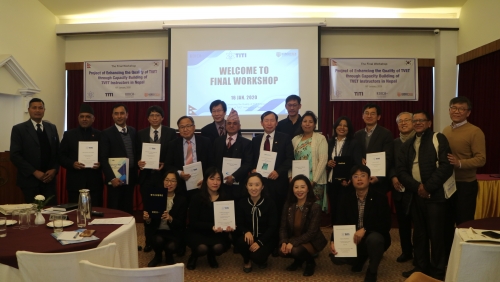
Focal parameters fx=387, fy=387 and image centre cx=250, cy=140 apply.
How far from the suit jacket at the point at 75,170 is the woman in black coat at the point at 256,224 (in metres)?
1.69

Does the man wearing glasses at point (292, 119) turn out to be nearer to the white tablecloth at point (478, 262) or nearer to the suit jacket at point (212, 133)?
the suit jacket at point (212, 133)

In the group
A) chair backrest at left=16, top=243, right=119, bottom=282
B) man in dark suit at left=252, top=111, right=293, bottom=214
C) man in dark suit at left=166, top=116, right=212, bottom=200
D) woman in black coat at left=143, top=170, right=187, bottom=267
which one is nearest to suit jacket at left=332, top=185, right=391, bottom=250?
man in dark suit at left=252, top=111, right=293, bottom=214

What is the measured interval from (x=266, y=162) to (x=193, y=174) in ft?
2.58

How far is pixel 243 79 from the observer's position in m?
6.65

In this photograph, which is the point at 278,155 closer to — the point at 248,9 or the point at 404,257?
the point at 404,257

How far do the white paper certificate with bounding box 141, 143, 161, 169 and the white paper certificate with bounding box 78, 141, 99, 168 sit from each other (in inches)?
20.8

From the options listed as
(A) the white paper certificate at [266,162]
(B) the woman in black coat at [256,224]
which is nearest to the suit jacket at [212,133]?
(A) the white paper certificate at [266,162]

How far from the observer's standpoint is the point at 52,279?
1917 millimetres

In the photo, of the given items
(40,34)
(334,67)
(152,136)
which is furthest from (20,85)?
(334,67)

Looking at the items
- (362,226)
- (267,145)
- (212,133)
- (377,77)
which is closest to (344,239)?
(362,226)

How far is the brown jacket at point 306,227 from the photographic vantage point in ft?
12.0

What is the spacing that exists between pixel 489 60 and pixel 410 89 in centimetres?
137

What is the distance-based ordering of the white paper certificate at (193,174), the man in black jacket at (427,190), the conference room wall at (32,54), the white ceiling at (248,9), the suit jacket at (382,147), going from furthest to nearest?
the white ceiling at (248,9), the conference room wall at (32,54), the white paper certificate at (193,174), the suit jacket at (382,147), the man in black jacket at (427,190)

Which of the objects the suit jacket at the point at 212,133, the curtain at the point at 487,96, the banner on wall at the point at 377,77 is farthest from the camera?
the banner on wall at the point at 377,77
